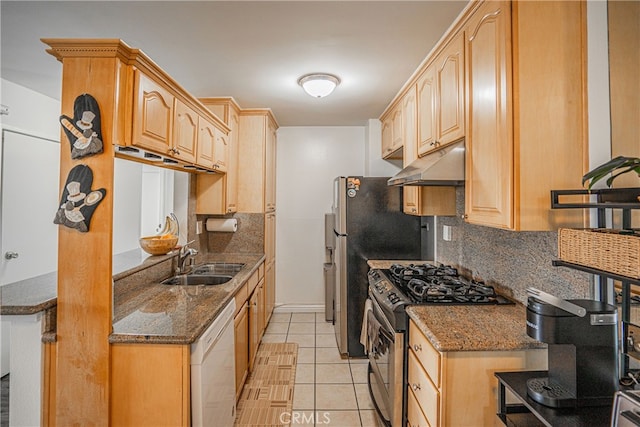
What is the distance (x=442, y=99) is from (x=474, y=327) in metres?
1.36

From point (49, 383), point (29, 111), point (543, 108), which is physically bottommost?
point (49, 383)

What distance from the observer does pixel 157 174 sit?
110 inches

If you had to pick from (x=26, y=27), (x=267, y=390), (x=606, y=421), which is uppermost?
(x=26, y=27)

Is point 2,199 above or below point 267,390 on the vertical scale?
above

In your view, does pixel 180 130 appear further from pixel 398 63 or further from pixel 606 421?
pixel 606 421

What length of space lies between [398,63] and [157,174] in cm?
218

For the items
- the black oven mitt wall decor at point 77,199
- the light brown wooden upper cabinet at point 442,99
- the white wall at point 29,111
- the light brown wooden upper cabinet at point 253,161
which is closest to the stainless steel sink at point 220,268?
the light brown wooden upper cabinet at point 253,161

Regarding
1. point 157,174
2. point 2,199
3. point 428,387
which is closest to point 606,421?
point 428,387

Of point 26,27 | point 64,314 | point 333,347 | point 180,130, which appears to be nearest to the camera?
point 64,314

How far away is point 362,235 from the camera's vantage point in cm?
302

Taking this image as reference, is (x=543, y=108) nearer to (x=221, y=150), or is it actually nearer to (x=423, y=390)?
(x=423, y=390)

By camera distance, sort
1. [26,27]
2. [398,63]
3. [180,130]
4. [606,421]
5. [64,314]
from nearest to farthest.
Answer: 1. [606,421]
2. [64,314]
3. [26,27]
4. [180,130]
5. [398,63]

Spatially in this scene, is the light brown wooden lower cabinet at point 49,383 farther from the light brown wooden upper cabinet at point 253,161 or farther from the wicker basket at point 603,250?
the light brown wooden upper cabinet at point 253,161

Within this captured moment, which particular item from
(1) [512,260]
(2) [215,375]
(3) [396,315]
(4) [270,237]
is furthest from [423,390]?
(4) [270,237]
